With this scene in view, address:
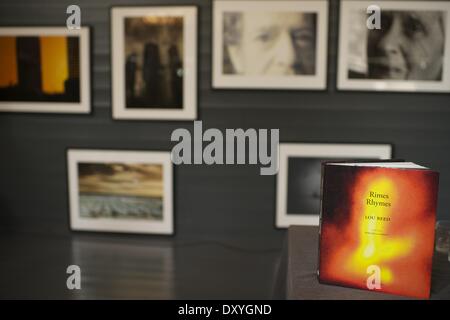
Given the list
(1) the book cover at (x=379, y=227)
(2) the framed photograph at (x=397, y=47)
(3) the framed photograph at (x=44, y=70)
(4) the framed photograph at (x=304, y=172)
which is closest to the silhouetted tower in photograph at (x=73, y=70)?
(3) the framed photograph at (x=44, y=70)

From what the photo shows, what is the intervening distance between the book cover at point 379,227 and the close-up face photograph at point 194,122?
1.36 metres

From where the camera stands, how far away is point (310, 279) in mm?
1093

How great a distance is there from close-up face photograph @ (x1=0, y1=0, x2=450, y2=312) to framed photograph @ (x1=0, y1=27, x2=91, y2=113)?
0.01 meters

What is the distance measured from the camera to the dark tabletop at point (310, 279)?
1011 millimetres

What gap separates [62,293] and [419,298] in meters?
1.78

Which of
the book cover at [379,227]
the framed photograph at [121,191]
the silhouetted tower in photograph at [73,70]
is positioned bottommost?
the framed photograph at [121,191]

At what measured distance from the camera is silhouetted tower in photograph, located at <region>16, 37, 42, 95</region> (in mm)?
2896

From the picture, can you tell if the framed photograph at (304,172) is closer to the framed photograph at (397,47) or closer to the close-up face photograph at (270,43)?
the framed photograph at (397,47)

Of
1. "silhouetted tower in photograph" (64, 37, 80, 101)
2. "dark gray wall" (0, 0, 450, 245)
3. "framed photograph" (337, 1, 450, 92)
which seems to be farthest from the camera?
"silhouetted tower in photograph" (64, 37, 80, 101)

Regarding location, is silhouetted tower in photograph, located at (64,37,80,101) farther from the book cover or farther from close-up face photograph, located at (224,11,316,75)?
the book cover

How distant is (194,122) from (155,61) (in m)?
0.49

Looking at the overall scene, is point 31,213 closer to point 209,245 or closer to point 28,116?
point 28,116

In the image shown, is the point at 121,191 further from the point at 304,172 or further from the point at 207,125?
the point at 304,172

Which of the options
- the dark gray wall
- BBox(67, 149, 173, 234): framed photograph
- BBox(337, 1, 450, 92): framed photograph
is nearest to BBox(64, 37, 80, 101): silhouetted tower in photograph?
the dark gray wall
